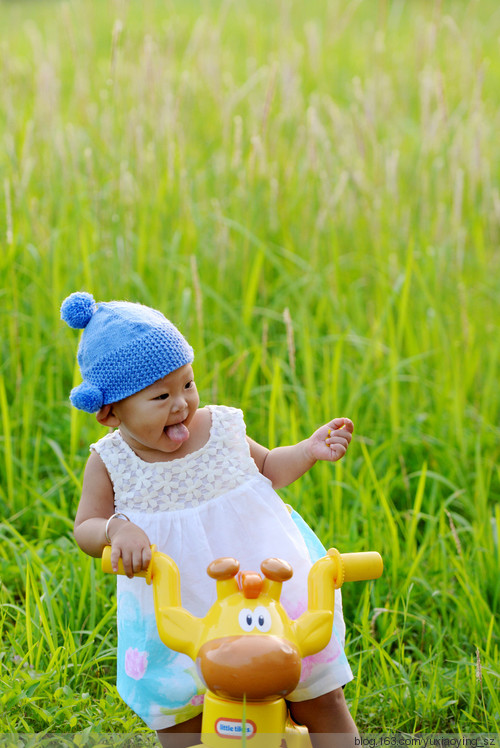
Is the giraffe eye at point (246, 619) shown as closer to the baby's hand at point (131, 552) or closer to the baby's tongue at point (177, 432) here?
the baby's hand at point (131, 552)

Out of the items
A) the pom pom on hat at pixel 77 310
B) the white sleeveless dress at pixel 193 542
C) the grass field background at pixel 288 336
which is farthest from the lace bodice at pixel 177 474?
the grass field background at pixel 288 336

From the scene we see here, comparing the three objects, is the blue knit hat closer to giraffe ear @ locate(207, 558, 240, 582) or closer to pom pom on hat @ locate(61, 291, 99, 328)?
pom pom on hat @ locate(61, 291, 99, 328)

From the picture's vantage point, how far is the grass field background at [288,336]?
226 centimetres

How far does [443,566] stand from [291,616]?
944mm

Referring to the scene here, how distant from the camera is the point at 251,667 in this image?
135 cm

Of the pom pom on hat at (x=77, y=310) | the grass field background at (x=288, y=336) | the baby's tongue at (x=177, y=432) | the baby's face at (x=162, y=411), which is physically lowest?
the grass field background at (x=288, y=336)

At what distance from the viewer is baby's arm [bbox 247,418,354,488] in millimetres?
1772

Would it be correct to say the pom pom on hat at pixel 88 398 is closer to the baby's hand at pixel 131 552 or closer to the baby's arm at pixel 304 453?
the baby's hand at pixel 131 552

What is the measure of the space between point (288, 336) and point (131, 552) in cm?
116

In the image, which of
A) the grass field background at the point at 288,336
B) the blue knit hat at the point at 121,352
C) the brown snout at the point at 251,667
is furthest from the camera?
the grass field background at the point at 288,336

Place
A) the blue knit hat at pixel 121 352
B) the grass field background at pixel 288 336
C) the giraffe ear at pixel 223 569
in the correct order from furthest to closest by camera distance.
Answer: the grass field background at pixel 288 336 < the blue knit hat at pixel 121 352 < the giraffe ear at pixel 223 569

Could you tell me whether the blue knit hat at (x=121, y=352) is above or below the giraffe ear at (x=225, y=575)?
above

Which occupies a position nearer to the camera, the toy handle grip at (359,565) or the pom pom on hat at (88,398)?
the toy handle grip at (359,565)

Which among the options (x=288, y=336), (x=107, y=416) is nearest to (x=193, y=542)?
(x=107, y=416)
